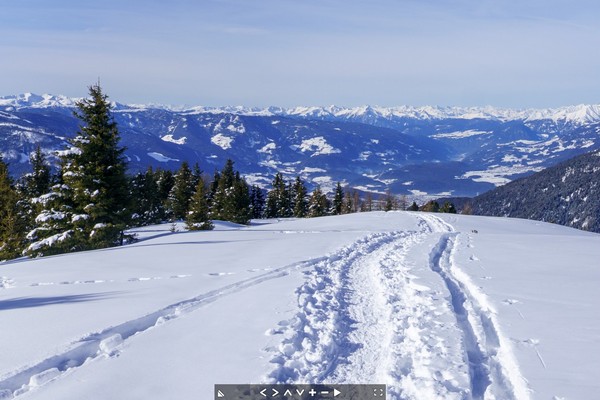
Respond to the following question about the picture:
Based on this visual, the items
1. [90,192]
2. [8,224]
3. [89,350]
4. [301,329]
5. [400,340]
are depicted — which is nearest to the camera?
[89,350]

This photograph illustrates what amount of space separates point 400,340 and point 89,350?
5.17 metres

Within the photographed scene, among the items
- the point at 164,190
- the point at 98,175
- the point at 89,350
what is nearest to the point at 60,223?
the point at 98,175

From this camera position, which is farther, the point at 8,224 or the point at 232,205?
the point at 232,205

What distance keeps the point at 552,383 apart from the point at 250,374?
165 inches

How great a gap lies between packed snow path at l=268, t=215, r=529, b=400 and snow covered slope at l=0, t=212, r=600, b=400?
3 cm

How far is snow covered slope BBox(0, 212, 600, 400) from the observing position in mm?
6035

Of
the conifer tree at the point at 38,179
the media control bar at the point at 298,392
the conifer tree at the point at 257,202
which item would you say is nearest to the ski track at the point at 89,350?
the media control bar at the point at 298,392

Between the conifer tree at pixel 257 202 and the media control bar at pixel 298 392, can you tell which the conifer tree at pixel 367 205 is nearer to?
the conifer tree at pixel 257 202

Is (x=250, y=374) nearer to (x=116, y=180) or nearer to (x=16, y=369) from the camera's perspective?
(x=16, y=369)

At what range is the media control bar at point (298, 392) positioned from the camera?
5.67 m

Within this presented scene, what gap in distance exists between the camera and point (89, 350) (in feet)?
23.1

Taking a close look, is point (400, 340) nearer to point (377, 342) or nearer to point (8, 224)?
point (377, 342)

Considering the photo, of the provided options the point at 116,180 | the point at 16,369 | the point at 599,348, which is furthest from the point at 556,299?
the point at 116,180

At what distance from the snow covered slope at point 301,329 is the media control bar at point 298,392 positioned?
16 centimetres
